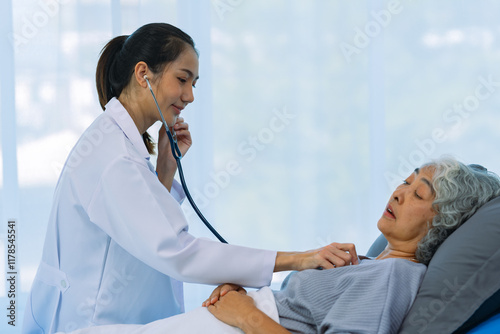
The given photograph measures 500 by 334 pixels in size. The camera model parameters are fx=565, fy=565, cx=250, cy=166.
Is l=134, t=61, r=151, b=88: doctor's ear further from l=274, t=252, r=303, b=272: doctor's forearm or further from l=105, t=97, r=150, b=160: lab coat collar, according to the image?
l=274, t=252, r=303, b=272: doctor's forearm

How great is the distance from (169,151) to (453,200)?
2.90ft

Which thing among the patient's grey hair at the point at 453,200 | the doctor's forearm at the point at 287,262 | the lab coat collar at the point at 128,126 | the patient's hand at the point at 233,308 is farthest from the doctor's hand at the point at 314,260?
the lab coat collar at the point at 128,126

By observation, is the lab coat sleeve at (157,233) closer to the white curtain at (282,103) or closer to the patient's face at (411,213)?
the patient's face at (411,213)

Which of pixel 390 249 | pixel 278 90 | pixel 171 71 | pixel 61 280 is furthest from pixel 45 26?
pixel 390 249

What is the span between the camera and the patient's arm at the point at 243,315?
4.15ft

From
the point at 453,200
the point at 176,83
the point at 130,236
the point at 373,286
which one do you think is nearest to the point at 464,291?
the point at 373,286

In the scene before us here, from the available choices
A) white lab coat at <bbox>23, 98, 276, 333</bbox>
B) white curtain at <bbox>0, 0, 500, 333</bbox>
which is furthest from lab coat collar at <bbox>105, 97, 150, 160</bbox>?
white curtain at <bbox>0, 0, 500, 333</bbox>

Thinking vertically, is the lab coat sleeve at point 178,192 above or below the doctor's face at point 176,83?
below

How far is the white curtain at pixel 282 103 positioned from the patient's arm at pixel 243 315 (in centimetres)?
160

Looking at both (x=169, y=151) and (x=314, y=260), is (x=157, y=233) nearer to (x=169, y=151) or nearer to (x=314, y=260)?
(x=314, y=260)

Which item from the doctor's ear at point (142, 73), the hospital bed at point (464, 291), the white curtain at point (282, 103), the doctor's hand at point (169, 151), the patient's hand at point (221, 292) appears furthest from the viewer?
the white curtain at point (282, 103)

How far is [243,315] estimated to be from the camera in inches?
51.3

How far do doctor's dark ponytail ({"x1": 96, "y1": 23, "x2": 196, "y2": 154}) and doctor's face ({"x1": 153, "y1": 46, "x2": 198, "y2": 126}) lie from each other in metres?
0.02

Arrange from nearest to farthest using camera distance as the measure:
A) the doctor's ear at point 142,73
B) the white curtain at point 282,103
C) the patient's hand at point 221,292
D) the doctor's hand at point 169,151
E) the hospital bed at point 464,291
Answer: the hospital bed at point 464,291 < the patient's hand at point 221,292 < the doctor's ear at point 142,73 < the doctor's hand at point 169,151 < the white curtain at point 282,103
